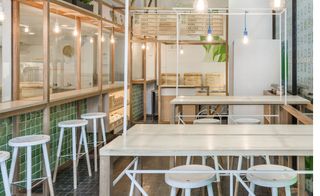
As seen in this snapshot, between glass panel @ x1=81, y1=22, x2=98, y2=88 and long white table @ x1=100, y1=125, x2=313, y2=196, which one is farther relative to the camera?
glass panel @ x1=81, y1=22, x2=98, y2=88

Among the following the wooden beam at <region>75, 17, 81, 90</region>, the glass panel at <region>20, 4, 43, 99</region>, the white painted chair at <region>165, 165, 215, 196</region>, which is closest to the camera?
the white painted chair at <region>165, 165, 215, 196</region>

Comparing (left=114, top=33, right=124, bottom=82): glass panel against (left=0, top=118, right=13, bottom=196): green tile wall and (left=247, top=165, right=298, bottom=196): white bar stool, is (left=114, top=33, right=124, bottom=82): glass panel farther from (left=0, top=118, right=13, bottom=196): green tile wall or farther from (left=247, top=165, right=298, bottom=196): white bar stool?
(left=247, top=165, right=298, bottom=196): white bar stool

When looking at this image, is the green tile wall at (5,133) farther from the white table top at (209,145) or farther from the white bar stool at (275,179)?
the white bar stool at (275,179)

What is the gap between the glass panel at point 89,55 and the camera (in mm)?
A: 6074

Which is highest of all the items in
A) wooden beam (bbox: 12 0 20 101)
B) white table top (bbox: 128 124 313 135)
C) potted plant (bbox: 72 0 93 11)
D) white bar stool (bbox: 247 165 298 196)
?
potted plant (bbox: 72 0 93 11)

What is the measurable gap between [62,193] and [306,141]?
253 centimetres

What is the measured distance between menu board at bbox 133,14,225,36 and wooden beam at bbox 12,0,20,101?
11.0 ft

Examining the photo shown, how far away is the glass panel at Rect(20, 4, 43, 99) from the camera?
12.6 feet

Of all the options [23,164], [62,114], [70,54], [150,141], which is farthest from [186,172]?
[70,54]

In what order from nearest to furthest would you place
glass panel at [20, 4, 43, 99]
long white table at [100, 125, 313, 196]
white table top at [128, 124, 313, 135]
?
long white table at [100, 125, 313, 196] < white table top at [128, 124, 313, 135] < glass panel at [20, 4, 43, 99]

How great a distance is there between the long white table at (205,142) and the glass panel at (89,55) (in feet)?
12.3

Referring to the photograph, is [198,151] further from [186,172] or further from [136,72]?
[136,72]

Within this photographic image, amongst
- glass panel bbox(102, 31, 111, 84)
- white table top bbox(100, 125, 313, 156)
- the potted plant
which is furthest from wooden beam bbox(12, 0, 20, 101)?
glass panel bbox(102, 31, 111, 84)

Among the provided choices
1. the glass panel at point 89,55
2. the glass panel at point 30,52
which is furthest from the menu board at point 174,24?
the glass panel at point 30,52
